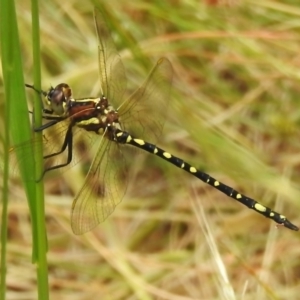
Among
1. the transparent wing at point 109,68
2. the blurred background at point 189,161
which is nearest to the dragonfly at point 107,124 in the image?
the transparent wing at point 109,68

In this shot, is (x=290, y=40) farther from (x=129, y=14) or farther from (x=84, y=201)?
(x=84, y=201)

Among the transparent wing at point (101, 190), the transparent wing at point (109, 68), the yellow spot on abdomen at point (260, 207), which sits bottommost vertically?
the transparent wing at point (101, 190)

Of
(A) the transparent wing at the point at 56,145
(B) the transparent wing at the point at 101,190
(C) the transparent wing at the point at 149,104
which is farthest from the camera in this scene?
(C) the transparent wing at the point at 149,104

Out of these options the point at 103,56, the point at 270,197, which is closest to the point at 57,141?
the point at 103,56

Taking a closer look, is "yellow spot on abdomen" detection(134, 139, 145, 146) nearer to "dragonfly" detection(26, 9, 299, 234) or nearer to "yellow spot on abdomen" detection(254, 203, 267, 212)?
"dragonfly" detection(26, 9, 299, 234)

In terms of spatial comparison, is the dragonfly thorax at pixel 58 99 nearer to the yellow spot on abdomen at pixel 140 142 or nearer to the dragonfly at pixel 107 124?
the dragonfly at pixel 107 124

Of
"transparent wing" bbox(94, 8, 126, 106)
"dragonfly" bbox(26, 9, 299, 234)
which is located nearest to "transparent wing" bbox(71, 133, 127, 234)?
"dragonfly" bbox(26, 9, 299, 234)

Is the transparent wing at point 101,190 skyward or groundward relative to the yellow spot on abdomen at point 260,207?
groundward
